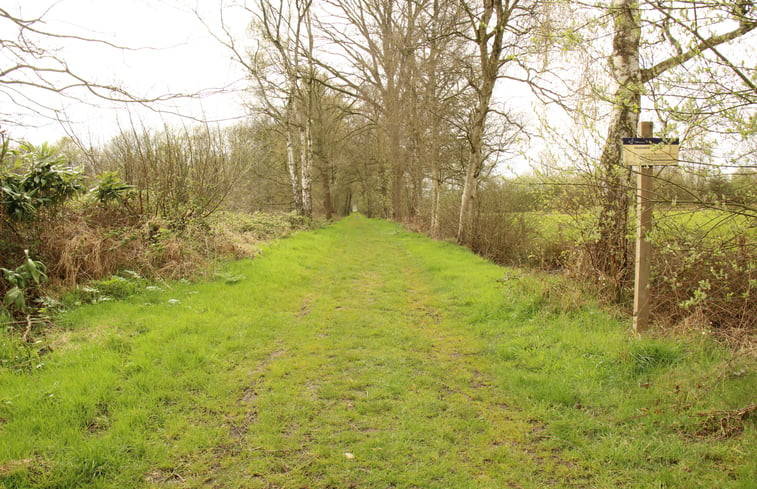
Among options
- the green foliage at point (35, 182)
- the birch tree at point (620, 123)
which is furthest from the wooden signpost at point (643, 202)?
the green foliage at point (35, 182)

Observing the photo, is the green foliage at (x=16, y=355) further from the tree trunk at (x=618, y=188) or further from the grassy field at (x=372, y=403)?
the tree trunk at (x=618, y=188)

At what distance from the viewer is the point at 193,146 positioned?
31.8 feet

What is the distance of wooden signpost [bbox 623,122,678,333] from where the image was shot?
410cm

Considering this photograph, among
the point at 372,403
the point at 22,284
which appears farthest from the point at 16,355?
the point at 372,403

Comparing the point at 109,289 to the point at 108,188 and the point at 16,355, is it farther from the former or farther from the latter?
the point at 16,355

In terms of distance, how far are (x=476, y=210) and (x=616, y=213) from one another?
7811mm

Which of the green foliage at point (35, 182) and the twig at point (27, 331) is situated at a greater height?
the green foliage at point (35, 182)

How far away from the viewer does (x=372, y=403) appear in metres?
3.88

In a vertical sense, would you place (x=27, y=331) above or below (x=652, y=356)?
above

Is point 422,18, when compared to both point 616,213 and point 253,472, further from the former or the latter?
point 253,472

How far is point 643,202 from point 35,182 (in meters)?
8.53

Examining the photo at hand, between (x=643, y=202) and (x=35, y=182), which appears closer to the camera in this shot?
(x=643, y=202)

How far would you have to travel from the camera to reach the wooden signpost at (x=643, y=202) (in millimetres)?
4098

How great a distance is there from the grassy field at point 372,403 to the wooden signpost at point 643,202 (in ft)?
1.41
